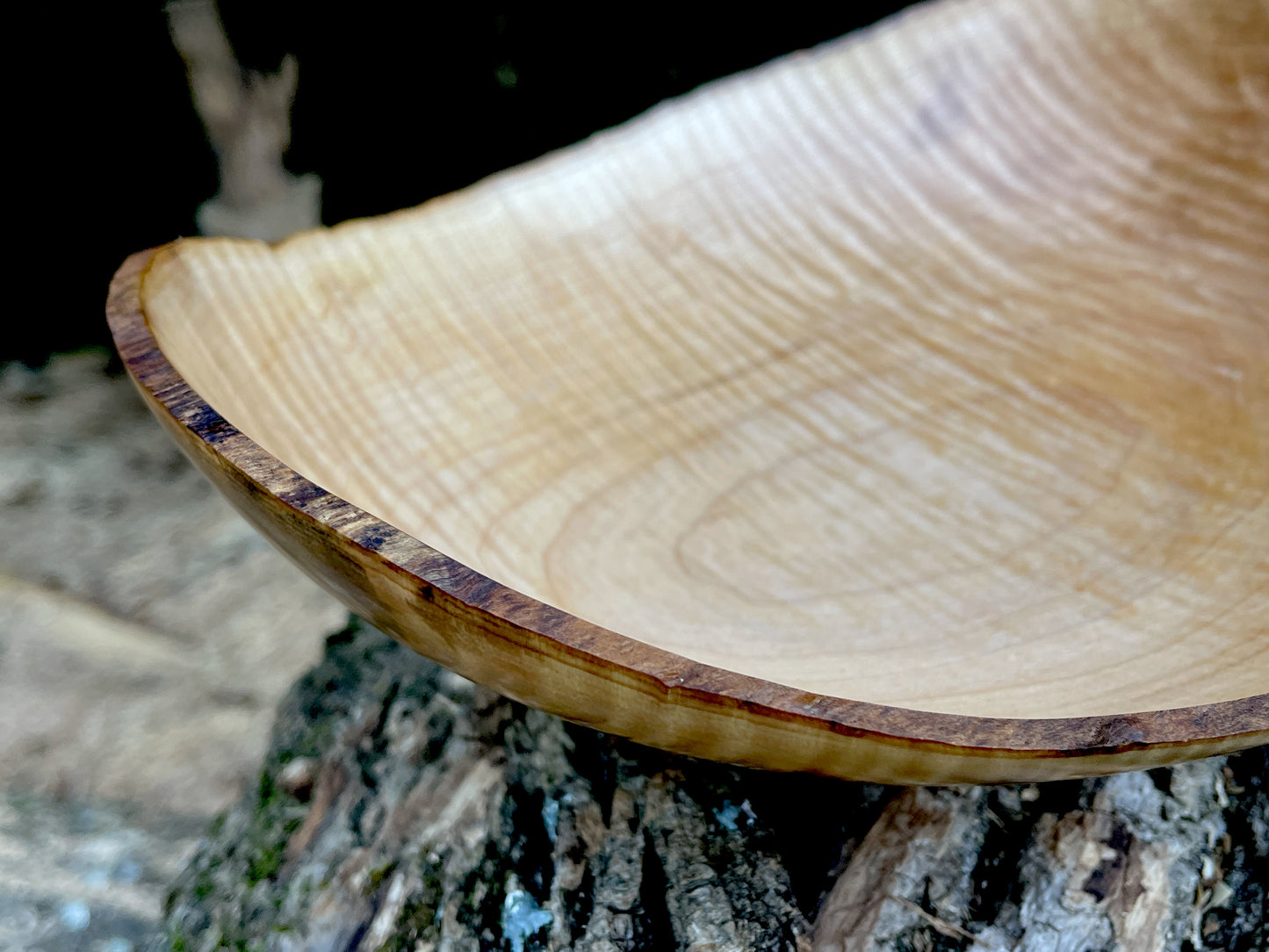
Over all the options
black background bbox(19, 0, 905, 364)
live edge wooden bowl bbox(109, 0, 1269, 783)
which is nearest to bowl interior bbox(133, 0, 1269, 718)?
live edge wooden bowl bbox(109, 0, 1269, 783)

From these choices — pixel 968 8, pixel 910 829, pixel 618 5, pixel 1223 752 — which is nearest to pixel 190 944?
pixel 910 829

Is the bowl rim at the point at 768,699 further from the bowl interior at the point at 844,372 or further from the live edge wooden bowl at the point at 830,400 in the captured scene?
the bowl interior at the point at 844,372

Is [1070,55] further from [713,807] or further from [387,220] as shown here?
[713,807]

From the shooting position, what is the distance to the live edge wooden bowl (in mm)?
410

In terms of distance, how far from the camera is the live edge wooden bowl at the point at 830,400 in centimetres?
41

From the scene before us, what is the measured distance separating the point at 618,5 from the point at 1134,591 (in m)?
1.15

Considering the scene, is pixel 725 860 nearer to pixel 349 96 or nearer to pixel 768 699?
pixel 768 699

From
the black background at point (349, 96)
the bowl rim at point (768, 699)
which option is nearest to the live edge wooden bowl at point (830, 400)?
the bowl rim at point (768, 699)

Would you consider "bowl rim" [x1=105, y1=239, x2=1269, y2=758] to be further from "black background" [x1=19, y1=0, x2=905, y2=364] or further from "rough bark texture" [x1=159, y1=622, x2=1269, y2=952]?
"black background" [x1=19, y1=0, x2=905, y2=364]

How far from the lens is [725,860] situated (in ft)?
1.91

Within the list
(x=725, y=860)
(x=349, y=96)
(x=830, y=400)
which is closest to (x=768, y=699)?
(x=725, y=860)

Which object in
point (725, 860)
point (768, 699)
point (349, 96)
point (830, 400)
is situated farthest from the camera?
point (349, 96)

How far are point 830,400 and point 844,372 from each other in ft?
0.11

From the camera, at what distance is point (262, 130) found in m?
1.46
